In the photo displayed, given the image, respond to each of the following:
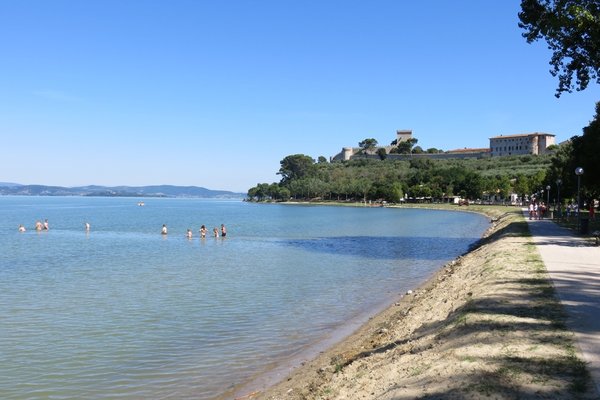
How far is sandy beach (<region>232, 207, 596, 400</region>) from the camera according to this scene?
21.7 feet

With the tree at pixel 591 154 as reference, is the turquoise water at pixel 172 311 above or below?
below

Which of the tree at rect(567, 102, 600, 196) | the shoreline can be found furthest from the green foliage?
the shoreline

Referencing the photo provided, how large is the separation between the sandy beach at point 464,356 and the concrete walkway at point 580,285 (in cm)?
19

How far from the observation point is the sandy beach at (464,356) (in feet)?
21.7

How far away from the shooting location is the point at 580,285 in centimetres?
1335

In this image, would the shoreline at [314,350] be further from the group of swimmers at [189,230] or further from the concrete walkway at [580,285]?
the group of swimmers at [189,230]

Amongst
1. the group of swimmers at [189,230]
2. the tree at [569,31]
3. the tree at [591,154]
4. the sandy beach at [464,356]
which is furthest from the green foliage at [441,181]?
the sandy beach at [464,356]

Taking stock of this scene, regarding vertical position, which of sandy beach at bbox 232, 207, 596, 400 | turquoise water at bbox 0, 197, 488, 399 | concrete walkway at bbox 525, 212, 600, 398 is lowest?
turquoise water at bbox 0, 197, 488, 399

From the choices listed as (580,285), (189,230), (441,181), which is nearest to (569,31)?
(580,285)

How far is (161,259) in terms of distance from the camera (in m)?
34.2

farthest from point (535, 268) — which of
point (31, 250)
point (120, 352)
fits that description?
point (31, 250)

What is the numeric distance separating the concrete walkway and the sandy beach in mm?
191

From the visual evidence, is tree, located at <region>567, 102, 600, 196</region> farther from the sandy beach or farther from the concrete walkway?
the sandy beach

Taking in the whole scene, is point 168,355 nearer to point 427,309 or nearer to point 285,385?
point 285,385
